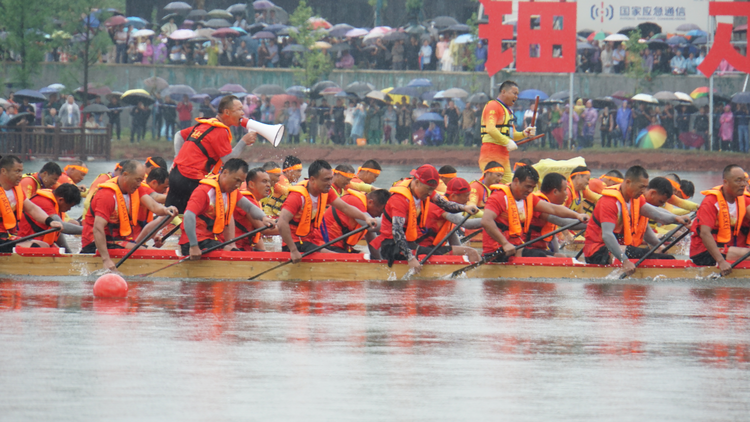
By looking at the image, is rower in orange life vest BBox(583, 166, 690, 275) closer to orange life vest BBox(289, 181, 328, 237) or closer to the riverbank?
orange life vest BBox(289, 181, 328, 237)

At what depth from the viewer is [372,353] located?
7.04m

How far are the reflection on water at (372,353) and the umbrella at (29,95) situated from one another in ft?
69.8

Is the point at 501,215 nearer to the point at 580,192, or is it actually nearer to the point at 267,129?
the point at 267,129

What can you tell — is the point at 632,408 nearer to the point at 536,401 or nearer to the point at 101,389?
the point at 536,401

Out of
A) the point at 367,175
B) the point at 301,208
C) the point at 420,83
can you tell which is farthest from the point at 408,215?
the point at 420,83

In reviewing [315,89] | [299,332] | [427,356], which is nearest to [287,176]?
[299,332]

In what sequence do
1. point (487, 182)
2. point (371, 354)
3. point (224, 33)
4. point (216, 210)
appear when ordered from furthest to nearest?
point (224, 33) → point (487, 182) → point (216, 210) → point (371, 354)

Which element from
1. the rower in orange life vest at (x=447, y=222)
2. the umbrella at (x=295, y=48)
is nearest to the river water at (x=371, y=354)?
the rower in orange life vest at (x=447, y=222)

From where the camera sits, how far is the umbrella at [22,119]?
28.0 metres

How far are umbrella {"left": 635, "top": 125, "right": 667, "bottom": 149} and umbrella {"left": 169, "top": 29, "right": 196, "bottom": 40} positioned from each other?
13467mm

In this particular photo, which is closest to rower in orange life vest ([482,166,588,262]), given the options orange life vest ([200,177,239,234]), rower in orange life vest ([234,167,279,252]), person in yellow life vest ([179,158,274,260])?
person in yellow life vest ([179,158,274,260])

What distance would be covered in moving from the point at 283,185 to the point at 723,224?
5.71 meters

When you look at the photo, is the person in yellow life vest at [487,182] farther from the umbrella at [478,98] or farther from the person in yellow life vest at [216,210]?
the umbrella at [478,98]

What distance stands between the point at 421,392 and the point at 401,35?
28.8m
